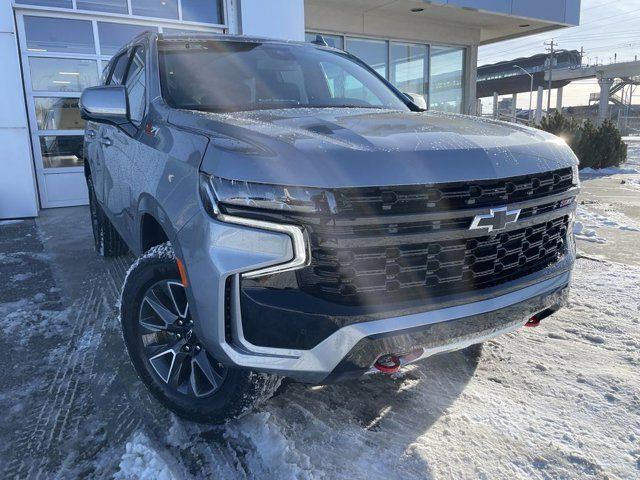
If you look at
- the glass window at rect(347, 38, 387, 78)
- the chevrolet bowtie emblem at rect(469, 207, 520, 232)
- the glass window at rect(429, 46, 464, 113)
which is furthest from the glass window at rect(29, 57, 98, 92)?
the glass window at rect(429, 46, 464, 113)

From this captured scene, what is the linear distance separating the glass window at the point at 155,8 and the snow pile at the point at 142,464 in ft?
25.1

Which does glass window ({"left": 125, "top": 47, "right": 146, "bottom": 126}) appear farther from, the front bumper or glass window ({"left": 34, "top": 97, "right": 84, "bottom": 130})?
glass window ({"left": 34, "top": 97, "right": 84, "bottom": 130})

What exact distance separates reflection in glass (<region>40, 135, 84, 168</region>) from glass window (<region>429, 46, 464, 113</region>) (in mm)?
8996

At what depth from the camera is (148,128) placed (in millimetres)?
2588

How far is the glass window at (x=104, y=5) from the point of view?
753 centimetres

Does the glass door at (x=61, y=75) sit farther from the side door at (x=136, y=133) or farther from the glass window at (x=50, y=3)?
the side door at (x=136, y=133)

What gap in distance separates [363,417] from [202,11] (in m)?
7.86

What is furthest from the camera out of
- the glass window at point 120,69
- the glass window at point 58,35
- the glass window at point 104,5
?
the glass window at point 104,5

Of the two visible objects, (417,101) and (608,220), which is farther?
(608,220)

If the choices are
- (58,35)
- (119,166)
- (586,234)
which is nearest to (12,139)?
(58,35)

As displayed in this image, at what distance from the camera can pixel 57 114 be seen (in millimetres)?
7859

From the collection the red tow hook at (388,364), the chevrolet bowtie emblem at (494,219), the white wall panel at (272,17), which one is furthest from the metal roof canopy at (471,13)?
the red tow hook at (388,364)

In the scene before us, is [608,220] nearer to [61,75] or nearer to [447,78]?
[61,75]

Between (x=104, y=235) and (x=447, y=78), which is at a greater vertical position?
(x=447, y=78)
